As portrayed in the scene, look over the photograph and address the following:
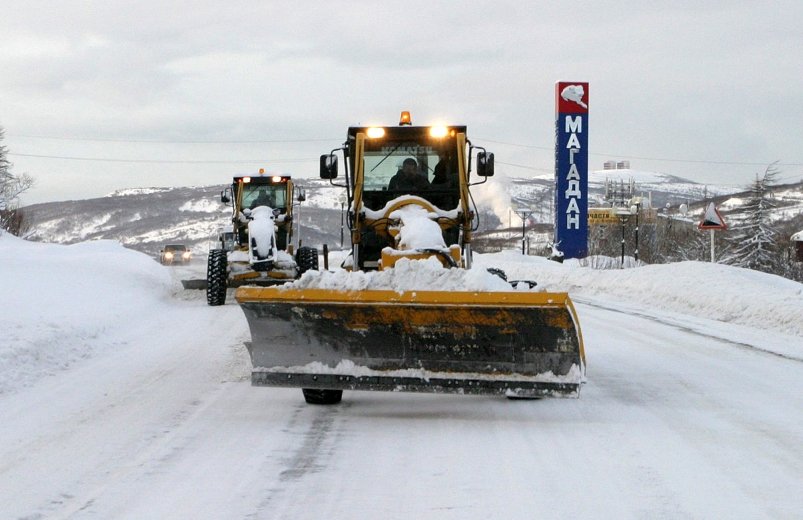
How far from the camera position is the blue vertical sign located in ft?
126

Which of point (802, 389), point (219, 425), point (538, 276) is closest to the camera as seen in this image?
point (219, 425)

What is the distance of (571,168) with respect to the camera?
39250 mm

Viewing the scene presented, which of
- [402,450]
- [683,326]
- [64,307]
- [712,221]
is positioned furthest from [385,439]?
[712,221]

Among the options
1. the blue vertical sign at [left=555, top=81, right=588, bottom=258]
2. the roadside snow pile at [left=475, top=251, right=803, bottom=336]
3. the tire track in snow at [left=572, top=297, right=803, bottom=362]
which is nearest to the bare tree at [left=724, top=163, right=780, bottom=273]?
the blue vertical sign at [left=555, top=81, right=588, bottom=258]

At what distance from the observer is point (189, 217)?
194m

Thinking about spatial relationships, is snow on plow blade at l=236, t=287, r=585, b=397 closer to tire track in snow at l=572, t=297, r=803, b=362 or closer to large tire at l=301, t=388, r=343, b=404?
large tire at l=301, t=388, r=343, b=404

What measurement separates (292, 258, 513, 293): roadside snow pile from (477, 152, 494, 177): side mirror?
8.50 feet

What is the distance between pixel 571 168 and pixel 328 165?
3179 centimetres

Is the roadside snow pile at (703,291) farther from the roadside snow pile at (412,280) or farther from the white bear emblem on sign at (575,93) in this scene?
the white bear emblem on sign at (575,93)

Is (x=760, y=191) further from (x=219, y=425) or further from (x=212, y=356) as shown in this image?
(x=219, y=425)

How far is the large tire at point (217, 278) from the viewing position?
1655cm

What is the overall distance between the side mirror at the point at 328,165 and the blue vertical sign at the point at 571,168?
102ft

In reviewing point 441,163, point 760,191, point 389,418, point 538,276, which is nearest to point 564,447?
point 389,418

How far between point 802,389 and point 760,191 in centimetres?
4253
